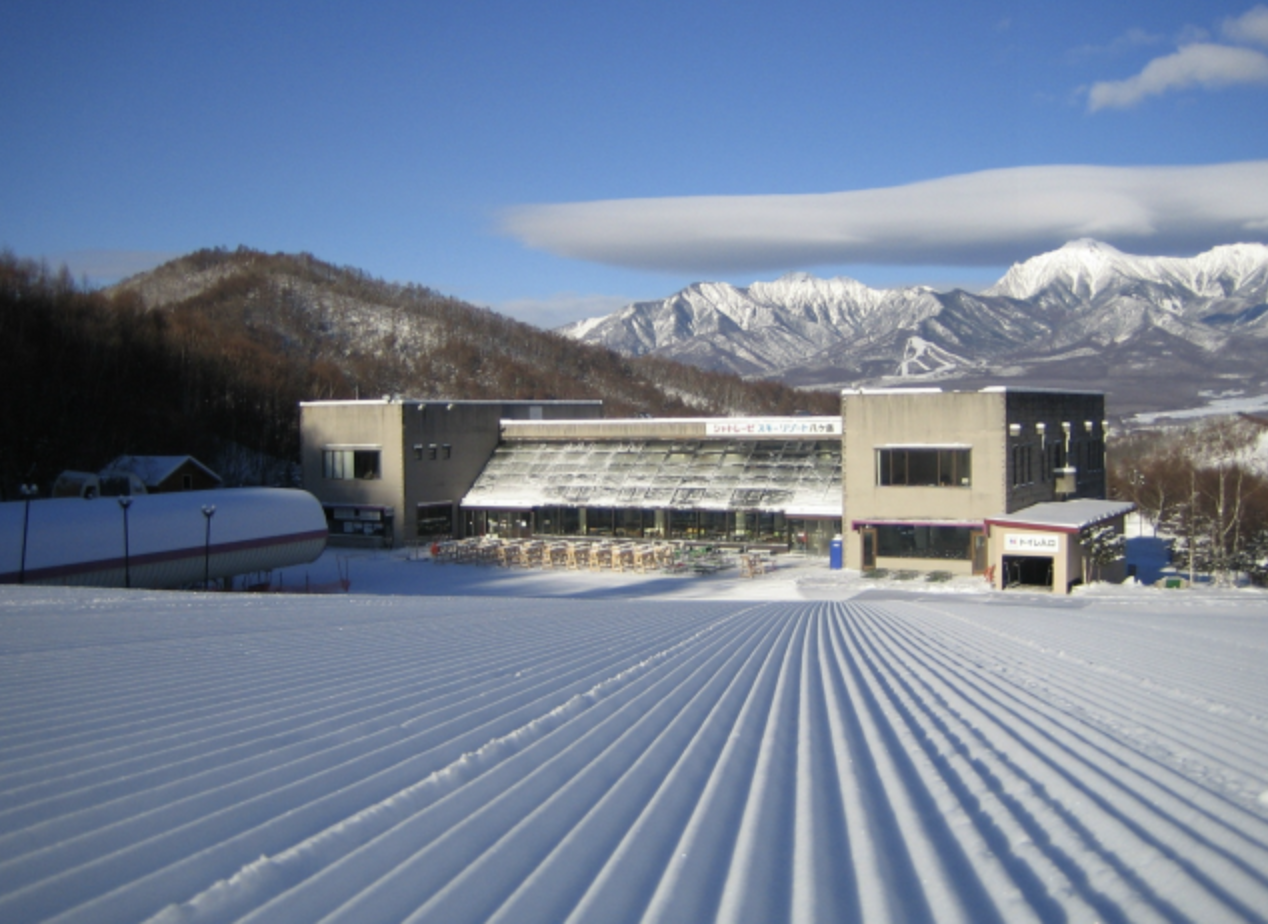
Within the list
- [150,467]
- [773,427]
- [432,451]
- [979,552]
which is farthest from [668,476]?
[150,467]

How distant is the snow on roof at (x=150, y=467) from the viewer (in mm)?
40781

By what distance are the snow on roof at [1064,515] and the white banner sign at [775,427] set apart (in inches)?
331

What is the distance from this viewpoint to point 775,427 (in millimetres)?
38000

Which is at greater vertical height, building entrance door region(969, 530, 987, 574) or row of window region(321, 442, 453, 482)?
row of window region(321, 442, 453, 482)

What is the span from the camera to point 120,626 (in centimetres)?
1029

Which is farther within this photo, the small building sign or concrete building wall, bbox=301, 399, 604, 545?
concrete building wall, bbox=301, 399, 604, 545

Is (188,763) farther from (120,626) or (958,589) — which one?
(958,589)

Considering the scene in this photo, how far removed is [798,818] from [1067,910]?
1.15 metres

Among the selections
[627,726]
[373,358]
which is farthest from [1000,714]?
[373,358]

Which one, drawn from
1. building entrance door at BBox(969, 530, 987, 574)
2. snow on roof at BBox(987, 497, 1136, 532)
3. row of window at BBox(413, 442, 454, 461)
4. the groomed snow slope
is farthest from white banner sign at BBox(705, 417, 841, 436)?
the groomed snow slope

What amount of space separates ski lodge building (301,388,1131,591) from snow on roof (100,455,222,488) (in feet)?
19.1

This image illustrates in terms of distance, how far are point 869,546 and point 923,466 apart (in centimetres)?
318

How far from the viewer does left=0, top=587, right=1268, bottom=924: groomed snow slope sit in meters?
3.13

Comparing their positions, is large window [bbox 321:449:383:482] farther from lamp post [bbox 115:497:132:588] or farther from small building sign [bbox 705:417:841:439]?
lamp post [bbox 115:497:132:588]
